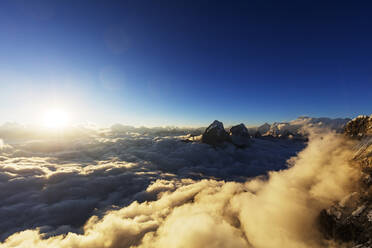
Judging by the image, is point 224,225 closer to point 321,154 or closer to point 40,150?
point 321,154

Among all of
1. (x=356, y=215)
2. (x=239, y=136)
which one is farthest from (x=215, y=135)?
(x=356, y=215)

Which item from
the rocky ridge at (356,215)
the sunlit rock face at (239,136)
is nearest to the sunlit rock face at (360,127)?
the rocky ridge at (356,215)

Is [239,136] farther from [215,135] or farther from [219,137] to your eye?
[215,135]

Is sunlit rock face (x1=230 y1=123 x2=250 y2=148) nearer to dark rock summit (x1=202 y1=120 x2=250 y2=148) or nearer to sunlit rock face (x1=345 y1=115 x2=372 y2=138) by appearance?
dark rock summit (x1=202 y1=120 x2=250 y2=148)

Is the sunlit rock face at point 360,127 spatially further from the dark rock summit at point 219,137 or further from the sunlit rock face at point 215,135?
the sunlit rock face at point 215,135

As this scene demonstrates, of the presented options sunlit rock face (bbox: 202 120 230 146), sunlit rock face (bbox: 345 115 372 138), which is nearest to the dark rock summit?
sunlit rock face (bbox: 202 120 230 146)

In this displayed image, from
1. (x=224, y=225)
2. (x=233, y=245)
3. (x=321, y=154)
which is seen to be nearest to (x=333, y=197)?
(x=321, y=154)
